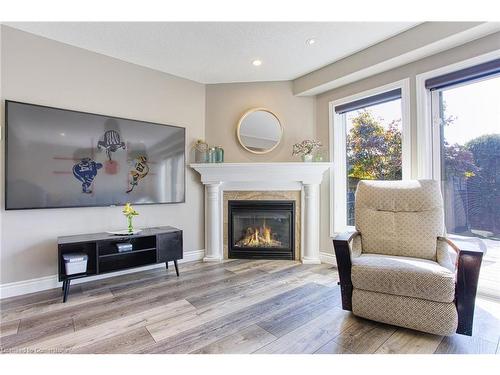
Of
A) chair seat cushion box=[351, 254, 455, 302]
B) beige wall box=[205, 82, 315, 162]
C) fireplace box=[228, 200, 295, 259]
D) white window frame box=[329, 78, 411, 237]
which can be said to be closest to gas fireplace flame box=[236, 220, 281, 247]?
fireplace box=[228, 200, 295, 259]

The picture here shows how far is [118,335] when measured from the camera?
1688 mm

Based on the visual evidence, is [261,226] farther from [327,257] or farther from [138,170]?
[138,170]

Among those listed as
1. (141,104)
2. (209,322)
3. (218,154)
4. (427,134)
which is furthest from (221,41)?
(209,322)

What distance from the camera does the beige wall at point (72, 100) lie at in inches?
91.0

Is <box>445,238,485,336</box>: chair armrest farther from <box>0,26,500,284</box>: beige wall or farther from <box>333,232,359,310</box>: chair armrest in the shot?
<box>0,26,500,284</box>: beige wall

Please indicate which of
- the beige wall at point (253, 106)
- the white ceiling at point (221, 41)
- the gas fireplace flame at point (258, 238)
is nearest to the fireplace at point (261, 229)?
the gas fireplace flame at point (258, 238)

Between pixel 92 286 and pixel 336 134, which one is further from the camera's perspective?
pixel 336 134

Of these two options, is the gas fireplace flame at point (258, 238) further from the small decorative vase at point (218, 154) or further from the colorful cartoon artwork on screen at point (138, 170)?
the colorful cartoon artwork on screen at point (138, 170)

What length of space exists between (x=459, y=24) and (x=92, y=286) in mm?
4117

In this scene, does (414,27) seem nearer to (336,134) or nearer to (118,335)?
(336,134)

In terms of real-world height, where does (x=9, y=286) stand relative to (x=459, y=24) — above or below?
below
